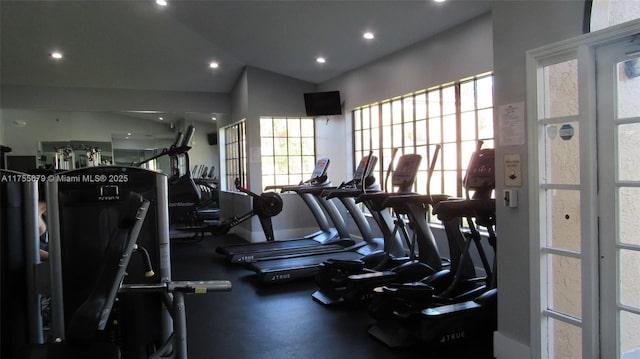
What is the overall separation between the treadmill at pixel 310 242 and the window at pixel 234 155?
234cm

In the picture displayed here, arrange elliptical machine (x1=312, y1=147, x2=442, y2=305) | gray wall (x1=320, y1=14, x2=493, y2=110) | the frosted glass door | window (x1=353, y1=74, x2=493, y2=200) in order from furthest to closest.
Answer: window (x1=353, y1=74, x2=493, y2=200), gray wall (x1=320, y1=14, x2=493, y2=110), elliptical machine (x1=312, y1=147, x2=442, y2=305), the frosted glass door

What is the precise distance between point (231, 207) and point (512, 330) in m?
7.49

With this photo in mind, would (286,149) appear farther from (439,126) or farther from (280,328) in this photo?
(280,328)

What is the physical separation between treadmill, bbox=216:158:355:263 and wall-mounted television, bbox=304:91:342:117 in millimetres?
1394

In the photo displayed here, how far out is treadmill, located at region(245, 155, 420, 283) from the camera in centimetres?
455

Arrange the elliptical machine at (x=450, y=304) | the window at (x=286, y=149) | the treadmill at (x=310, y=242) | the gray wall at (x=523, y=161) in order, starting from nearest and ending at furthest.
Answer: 1. the gray wall at (x=523, y=161)
2. the elliptical machine at (x=450, y=304)
3. the treadmill at (x=310, y=242)
4. the window at (x=286, y=149)

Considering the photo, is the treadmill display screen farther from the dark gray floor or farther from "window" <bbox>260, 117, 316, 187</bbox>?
the dark gray floor

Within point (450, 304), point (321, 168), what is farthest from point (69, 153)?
point (450, 304)

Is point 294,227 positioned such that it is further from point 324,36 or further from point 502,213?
point 502,213

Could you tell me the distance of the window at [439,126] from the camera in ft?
17.0

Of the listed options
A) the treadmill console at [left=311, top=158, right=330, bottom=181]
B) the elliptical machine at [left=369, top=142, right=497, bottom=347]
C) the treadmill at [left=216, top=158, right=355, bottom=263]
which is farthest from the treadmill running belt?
the elliptical machine at [left=369, top=142, right=497, bottom=347]

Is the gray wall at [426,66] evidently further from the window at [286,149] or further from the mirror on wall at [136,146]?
the mirror on wall at [136,146]

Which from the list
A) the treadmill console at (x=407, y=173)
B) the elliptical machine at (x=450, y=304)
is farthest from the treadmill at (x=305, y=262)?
the elliptical machine at (x=450, y=304)

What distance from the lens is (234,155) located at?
31.9 ft
